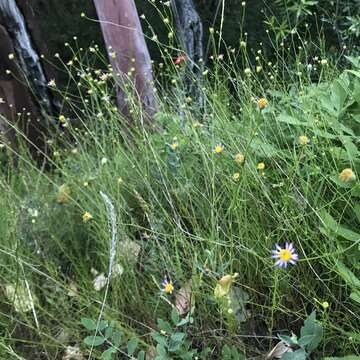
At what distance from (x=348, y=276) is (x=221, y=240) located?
1.54ft

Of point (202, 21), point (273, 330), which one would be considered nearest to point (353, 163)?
point (273, 330)

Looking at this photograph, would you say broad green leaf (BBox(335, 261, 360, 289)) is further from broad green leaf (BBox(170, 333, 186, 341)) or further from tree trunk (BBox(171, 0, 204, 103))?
tree trunk (BBox(171, 0, 204, 103))

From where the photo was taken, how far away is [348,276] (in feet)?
4.90

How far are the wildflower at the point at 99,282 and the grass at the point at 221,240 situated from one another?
0.06 feet

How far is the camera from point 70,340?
200cm

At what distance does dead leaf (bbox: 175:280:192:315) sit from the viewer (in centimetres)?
180

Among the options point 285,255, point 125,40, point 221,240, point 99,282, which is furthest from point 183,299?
point 125,40

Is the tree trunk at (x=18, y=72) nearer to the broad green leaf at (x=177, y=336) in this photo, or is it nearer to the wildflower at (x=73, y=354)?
the wildflower at (x=73, y=354)

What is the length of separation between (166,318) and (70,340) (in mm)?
377

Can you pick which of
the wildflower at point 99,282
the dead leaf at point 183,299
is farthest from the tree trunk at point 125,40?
the dead leaf at point 183,299

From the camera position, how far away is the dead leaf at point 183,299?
1804mm

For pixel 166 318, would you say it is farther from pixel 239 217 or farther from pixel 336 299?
pixel 336 299

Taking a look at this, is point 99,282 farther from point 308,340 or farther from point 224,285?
point 308,340

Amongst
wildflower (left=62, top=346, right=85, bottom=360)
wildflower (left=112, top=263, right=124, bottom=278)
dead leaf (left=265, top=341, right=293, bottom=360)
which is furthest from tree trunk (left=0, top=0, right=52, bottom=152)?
dead leaf (left=265, top=341, right=293, bottom=360)
